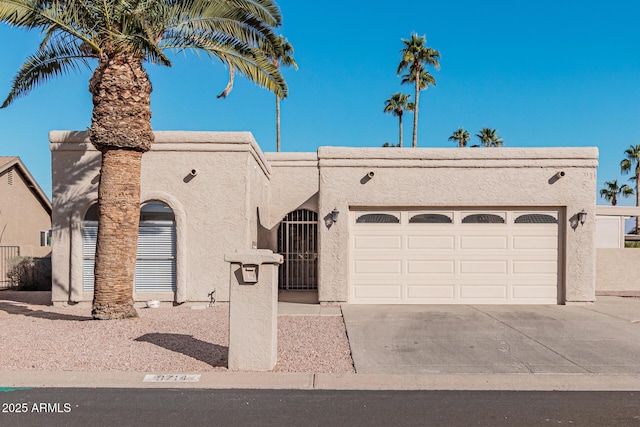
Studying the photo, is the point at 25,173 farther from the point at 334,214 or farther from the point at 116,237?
the point at 334,214

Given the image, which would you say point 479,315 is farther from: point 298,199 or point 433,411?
point 298,199

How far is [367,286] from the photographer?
12477mm

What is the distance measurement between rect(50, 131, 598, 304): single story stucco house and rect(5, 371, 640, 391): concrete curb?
583 cm

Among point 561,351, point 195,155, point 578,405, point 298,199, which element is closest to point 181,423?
point 578,405

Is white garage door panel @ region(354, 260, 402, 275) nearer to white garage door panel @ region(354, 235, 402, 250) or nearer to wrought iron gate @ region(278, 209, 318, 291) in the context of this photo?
white garage door panel @ region(354, 235, 402, 250)

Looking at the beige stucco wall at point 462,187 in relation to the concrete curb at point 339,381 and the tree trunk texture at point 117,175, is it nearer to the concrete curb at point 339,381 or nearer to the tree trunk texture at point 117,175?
the tree trunk texture at point 117,175

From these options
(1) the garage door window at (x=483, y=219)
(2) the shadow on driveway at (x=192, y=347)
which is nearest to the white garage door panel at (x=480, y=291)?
(1) the garage door window at (x=483, y=219)

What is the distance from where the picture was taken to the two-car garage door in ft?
40.8

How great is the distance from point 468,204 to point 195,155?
6.92m

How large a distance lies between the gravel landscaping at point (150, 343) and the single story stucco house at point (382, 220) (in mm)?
1767

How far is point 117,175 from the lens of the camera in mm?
9750

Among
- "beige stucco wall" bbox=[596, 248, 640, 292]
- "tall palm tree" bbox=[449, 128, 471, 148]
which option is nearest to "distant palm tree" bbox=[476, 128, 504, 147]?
"tall palm tree" bbox=[449, 128, 471, 148]

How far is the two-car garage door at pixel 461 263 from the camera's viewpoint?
12445 millimetres

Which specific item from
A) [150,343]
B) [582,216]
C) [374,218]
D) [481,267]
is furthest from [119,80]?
[582,216]
